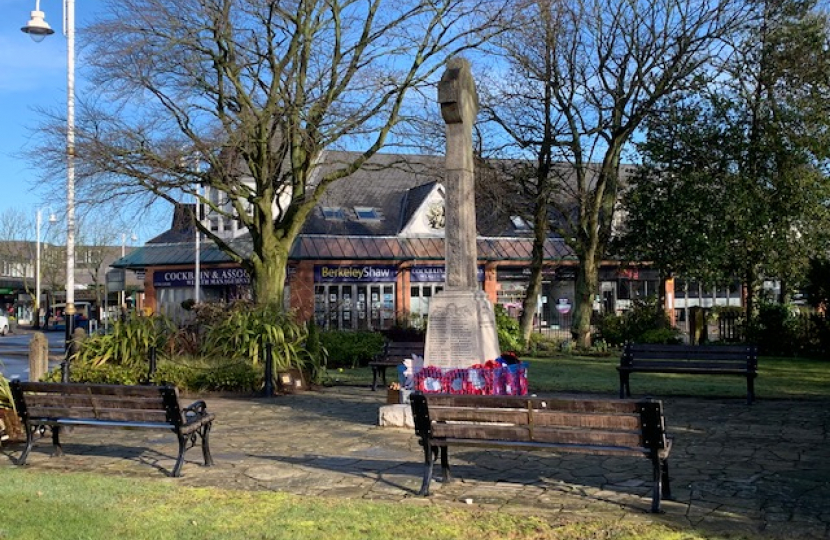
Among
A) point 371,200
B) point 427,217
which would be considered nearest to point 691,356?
point 427,217

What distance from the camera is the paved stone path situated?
6449mm

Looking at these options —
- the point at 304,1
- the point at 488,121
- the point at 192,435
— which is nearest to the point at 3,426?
the point at 192,435

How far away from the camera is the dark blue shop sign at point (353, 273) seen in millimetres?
34875

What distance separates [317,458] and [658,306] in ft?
64.3

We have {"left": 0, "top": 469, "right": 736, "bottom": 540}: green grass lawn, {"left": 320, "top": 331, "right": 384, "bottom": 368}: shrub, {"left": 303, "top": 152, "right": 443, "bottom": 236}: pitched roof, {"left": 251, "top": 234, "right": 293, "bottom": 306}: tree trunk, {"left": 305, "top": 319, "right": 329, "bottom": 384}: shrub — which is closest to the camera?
{"left": 0, "top": 469, "right": 736, "bottom": 540}: green grass lawn

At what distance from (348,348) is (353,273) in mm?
14983

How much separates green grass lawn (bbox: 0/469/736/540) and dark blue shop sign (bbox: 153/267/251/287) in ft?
96.8

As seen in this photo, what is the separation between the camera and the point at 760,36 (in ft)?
74.9

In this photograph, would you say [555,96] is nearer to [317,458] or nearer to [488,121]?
[488,121]

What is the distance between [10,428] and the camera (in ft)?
31.8

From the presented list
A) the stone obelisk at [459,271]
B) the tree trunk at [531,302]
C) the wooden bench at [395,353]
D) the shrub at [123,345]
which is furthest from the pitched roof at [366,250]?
the stone obelisk at [459,271]

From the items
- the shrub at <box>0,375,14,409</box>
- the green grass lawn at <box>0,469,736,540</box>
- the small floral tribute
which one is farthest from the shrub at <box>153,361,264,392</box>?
the green grass lawn at <box>0,469,736,540</box>

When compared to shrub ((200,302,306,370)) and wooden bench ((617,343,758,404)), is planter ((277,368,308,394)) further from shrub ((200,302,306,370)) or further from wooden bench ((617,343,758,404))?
wooden bench ((617,343,758,404))

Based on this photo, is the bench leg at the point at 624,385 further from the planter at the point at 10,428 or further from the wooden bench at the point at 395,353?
the planter at the point at 10,428
